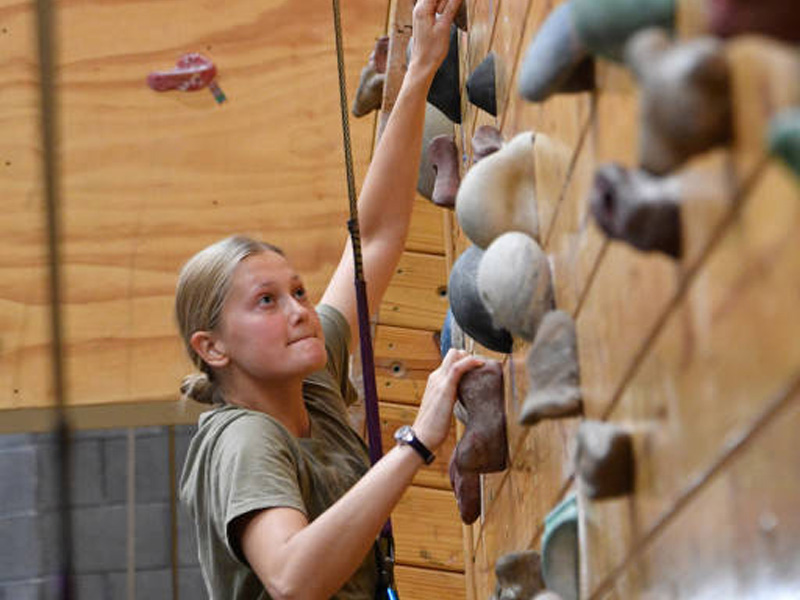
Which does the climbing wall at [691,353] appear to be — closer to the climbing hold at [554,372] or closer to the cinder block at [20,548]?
the climbing hold at [554,372]

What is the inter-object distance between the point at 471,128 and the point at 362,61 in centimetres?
111

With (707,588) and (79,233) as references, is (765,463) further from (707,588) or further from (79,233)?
(79,233)

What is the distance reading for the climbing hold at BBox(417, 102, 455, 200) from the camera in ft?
7.57

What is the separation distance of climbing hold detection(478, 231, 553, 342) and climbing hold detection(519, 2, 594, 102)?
256mm

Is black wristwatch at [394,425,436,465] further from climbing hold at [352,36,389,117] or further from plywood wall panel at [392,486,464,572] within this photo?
plywood wall panel at [392,486,464,572]

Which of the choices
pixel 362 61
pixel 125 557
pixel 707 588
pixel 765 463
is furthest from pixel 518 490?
pixel 125 557

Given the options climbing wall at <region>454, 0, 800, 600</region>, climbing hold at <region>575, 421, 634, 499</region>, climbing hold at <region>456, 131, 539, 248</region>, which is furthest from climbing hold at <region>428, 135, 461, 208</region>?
climbing hold at <region>575, 421, 634, 499</region>

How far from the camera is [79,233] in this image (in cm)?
320

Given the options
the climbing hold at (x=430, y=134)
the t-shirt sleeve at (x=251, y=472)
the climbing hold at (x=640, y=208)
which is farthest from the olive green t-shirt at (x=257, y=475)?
the climbing hold at (x=640, y=208)

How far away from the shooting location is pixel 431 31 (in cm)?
200

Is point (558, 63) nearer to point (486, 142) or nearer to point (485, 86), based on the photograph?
point (486, 142)

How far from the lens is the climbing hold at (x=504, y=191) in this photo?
1.35 meters

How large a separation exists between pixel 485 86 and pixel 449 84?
49 cm

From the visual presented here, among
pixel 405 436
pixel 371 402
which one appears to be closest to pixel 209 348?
pixel 371 402
